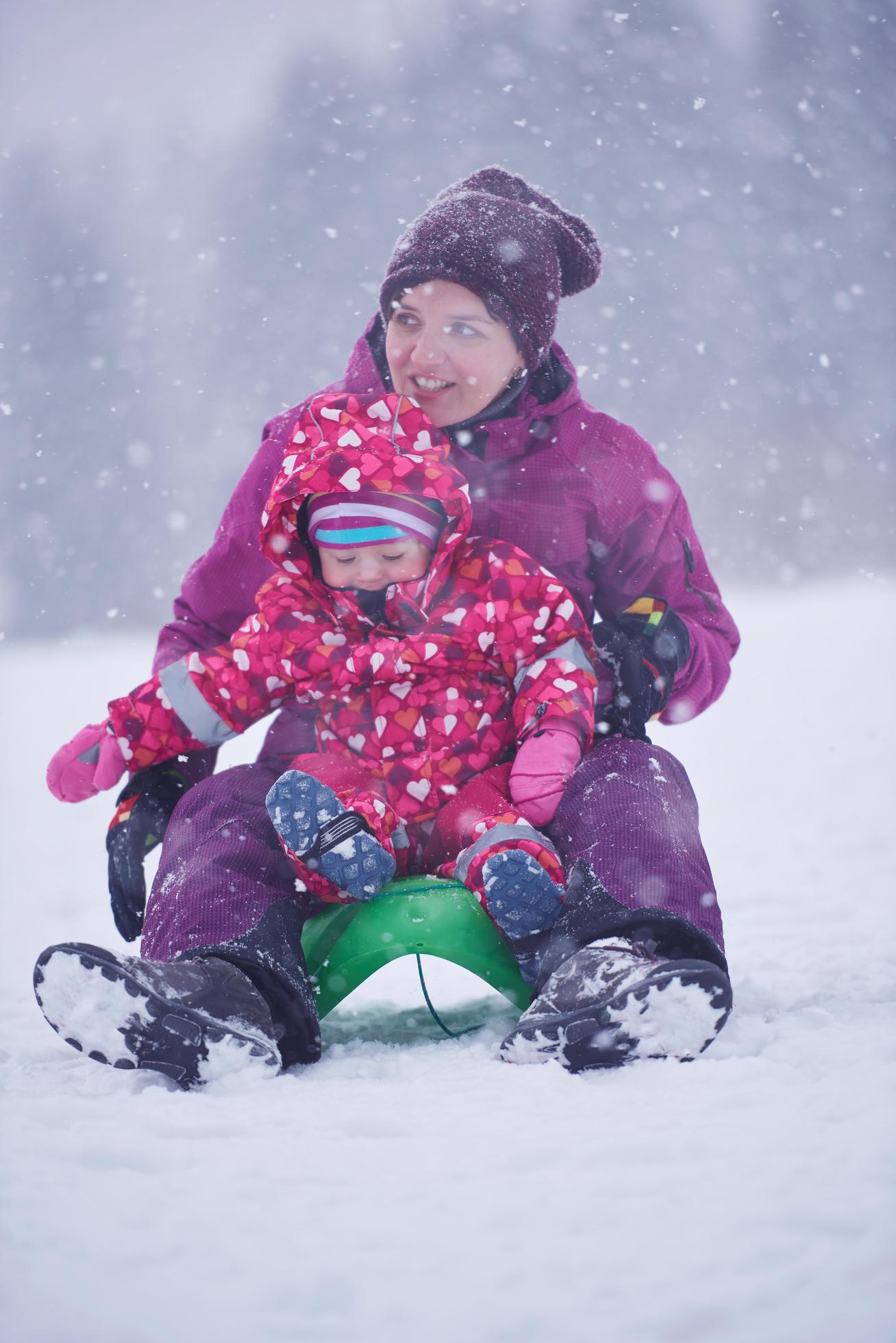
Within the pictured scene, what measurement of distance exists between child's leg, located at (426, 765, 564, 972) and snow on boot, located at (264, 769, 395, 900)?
0.10m

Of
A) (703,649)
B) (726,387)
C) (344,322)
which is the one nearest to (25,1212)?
(703,649)

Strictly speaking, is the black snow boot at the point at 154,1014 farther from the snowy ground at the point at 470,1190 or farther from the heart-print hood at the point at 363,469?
the heart-print hood at the point at 363,469

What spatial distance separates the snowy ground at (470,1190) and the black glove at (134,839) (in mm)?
141

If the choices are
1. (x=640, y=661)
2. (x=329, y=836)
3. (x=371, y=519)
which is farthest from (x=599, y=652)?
(x=329, y=836)

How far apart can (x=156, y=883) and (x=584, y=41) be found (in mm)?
1552

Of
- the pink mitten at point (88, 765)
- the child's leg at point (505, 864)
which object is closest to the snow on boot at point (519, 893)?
the child's leg at point (505, 864)

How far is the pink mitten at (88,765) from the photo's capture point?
1.15 metres

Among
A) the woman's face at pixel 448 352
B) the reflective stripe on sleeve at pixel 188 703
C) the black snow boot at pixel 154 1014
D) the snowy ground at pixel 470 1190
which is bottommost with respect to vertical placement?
the snowy ground at pixel 470 1190

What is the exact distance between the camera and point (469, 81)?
2.07m

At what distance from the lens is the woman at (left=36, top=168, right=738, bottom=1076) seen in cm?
82

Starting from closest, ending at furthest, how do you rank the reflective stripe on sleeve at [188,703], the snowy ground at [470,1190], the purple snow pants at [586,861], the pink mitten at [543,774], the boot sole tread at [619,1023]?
the snowy ground at [470,1190], the boot sole tread at [619,1023], the purple snow pants at [586,861], the pink mitten at [543,774], the reflective stripe on sleeve at [188,703]

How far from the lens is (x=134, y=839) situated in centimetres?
116

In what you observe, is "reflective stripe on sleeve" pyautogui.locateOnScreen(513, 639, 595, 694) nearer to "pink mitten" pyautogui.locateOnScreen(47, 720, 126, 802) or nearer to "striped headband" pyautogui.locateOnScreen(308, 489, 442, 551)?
"striped headband" pyautogui.locateOnScreen(308, 489, 442, 551)

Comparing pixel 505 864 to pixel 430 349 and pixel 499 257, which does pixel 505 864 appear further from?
pixel 499 257
